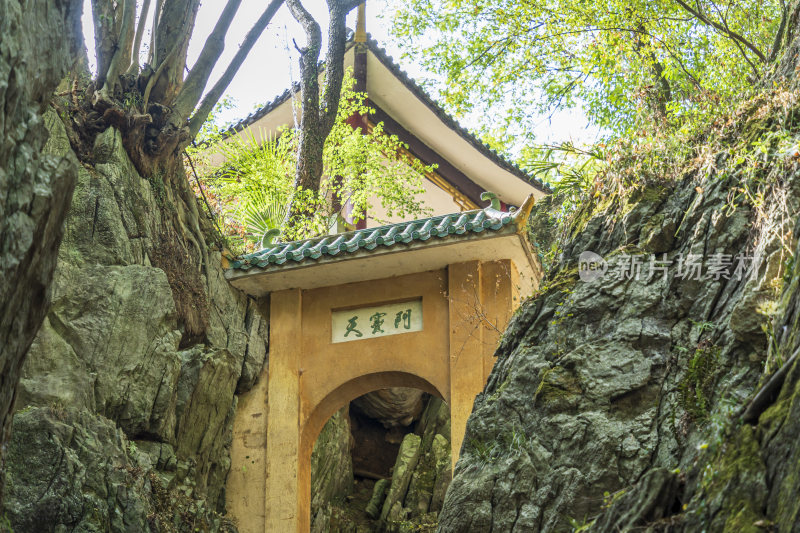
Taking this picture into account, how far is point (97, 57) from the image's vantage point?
11.3 metres

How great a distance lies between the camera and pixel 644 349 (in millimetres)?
7895

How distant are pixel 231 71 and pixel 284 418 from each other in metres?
4.31

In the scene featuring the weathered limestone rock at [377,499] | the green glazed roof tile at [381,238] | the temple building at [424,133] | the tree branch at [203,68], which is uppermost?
the temple building at [424,133]

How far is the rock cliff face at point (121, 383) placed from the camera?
843cm

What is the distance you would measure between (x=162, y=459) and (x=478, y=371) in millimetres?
3553

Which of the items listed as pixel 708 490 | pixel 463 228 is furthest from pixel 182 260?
pixel 708 490

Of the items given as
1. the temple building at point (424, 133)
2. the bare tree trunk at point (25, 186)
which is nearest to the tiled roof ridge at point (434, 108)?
the temple building at point (424, 133)

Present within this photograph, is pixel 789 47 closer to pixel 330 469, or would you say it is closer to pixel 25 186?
pixel 25 186

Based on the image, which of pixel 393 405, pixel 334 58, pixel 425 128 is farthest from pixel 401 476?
pixel 334 58

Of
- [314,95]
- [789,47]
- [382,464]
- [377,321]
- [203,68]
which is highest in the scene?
[314,95]

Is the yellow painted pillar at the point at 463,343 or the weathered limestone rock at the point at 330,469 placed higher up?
the yellow painted pillar at the point at 463,343

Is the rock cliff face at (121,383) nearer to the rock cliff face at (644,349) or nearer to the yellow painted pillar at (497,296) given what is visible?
the yellow painted pillar at (497,296)

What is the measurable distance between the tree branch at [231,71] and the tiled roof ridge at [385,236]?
176 centimetres

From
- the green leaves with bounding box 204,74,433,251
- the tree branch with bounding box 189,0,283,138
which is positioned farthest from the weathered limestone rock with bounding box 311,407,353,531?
the tree branch with bounding box 189,0,283,138
